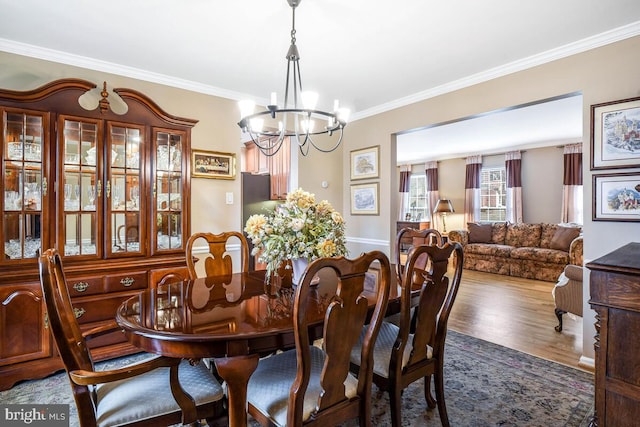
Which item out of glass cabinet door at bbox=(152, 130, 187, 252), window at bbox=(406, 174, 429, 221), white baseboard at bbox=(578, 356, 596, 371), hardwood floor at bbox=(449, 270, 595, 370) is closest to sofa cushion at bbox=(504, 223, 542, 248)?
hardwood floor at bbox=(449, 270, 595, 370)

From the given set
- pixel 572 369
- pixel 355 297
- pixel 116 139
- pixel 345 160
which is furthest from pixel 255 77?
pixel 572 369

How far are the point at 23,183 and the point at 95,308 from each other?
41.0 inches

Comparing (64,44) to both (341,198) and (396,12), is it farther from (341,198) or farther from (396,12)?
(341,198)

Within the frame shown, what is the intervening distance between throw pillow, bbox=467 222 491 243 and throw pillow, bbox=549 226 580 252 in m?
1.10

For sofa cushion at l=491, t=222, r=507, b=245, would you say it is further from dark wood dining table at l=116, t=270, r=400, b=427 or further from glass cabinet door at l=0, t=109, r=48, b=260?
glass cabinet door at l=0, t=109, r=48, b=260

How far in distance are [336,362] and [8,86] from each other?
323 centimetres

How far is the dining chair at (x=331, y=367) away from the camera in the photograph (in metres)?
1.16

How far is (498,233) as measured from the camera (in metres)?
6.53

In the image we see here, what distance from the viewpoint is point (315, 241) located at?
1.84m

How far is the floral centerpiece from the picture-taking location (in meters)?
1.82

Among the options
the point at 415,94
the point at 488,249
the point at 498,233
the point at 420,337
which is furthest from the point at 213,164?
the point at 498,233

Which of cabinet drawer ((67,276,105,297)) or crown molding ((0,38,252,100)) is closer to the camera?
cabinet drawer ((67,276,105,297))

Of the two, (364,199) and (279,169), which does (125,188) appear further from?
(364,199)

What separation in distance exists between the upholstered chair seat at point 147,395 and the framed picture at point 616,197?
2843 mm
